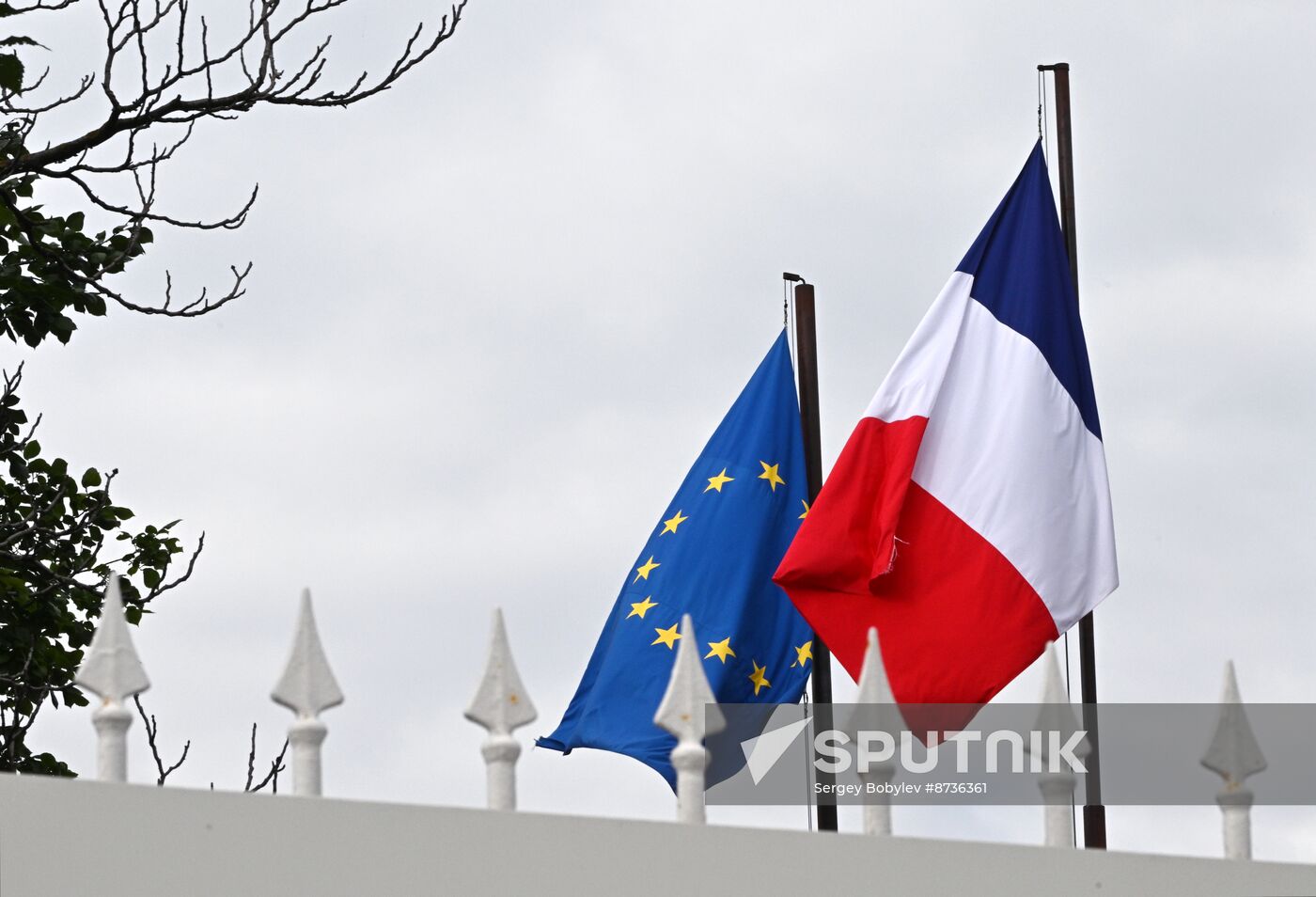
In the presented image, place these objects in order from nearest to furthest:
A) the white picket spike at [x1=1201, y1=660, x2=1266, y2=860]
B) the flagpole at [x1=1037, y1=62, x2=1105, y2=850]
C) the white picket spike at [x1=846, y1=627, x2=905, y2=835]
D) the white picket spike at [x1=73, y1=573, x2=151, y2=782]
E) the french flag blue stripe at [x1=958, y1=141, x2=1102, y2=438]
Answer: the white picket spike at [x1=73, y1=573, x2=151, y2=782]
the white picket spike at [x1=846, y1=627, x2=905, y2=835]
the white picket spike at [x1=1201, y1=660, x2=1266, y2=860]
the flagpole at [x1=1037, y1=62, x2=1105, y2=850]
the french flag blue stripe at [x1=958, y1=141, x2=1102, y2=438]

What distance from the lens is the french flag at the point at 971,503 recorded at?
879cm

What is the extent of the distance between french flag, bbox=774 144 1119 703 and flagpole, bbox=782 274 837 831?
1662 mm

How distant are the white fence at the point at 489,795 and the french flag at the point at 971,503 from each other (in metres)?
4.50

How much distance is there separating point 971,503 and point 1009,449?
0.34 meters

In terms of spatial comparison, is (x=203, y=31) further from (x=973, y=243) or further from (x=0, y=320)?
(x=973, y=243)

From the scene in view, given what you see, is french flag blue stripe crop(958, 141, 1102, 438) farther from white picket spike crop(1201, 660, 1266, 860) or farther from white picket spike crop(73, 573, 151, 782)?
white picket spike crop(73, 573, 151, 782)

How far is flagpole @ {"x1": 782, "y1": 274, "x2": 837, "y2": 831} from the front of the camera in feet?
34.9

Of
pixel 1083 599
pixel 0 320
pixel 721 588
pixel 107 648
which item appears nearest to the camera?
pixel 107 648

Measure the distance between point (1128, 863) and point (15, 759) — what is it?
642cm

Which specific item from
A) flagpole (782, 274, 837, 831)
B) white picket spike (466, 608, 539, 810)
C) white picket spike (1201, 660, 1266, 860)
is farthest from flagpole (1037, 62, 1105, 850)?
white picket spike (466, 608, 539, 810)

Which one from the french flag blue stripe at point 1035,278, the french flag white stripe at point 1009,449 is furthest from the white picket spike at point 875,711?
the french flag blue stripe at point 1035,278

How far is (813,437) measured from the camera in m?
11.3

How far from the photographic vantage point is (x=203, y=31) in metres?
9.36

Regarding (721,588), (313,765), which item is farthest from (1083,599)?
(313,765)
